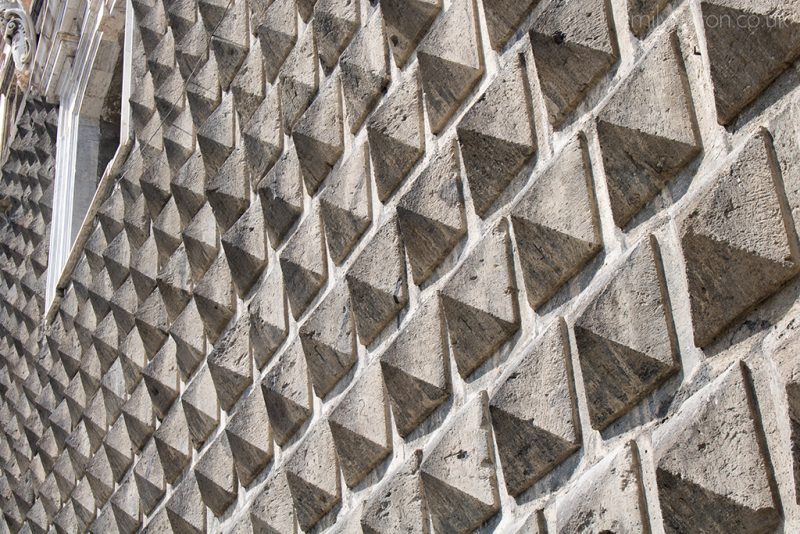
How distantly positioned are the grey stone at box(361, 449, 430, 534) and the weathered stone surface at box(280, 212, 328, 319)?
2.18ft

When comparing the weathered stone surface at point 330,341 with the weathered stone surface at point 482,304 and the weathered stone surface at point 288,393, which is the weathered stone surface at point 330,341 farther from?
the weathered stone surface at point 482,304

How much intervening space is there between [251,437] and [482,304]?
3.59 ft

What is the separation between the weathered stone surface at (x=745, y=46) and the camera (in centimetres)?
192

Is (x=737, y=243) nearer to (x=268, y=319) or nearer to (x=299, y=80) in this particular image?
(x=268, y=319)

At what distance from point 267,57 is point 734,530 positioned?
2419 millimetres

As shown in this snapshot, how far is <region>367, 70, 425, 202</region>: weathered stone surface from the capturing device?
2912 millimetres

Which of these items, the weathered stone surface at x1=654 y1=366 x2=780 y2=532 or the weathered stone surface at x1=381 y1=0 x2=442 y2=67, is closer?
the weathered stone surface at x1=654 y1=366 x2=780 y2=532

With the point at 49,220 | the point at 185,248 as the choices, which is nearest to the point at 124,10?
the point at 49,220

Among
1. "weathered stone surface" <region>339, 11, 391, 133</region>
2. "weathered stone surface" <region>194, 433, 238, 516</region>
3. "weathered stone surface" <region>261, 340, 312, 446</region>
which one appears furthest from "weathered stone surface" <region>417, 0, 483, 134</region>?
"weathered stone surface" <region>194, 433, 238, 516</region>

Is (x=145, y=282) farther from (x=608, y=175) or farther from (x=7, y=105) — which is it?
(x=7, y=105)

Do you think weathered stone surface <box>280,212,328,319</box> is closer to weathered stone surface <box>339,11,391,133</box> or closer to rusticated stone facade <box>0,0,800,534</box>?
rusticated stone facade <box>0,0,800,534</box>

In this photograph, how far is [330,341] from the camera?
10.0 ft

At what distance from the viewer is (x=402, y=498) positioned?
2637 mm

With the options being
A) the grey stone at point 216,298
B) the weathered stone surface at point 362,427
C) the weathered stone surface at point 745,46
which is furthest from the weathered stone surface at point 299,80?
the weathered stone surface at point 745,46
